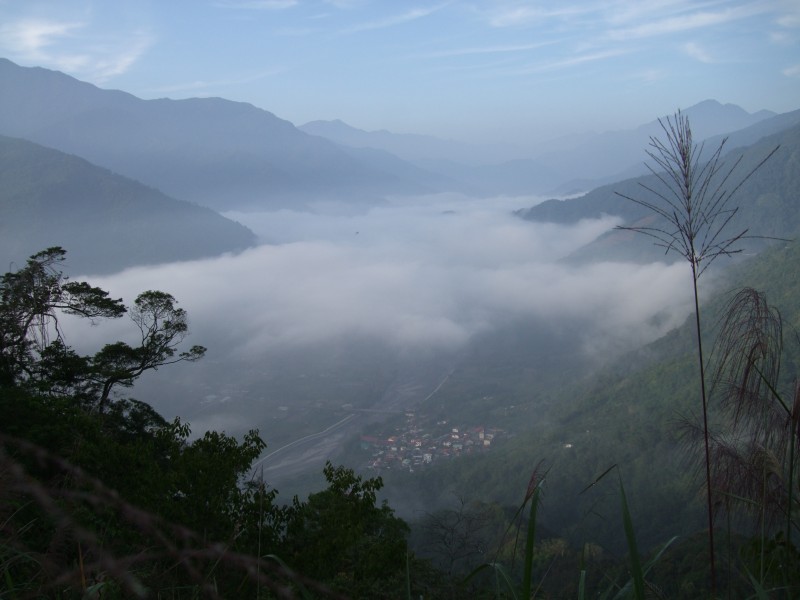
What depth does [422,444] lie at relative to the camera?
40906mm

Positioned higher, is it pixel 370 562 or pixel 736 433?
pixel 736 433

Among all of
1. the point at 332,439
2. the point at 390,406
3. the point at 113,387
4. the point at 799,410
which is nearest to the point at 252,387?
the point at 390,406

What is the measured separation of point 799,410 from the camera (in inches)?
80.1

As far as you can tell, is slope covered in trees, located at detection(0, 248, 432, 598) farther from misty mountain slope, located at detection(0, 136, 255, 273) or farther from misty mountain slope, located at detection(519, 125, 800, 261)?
misty mountain slope, located at detection(0, 136, 255, 273)

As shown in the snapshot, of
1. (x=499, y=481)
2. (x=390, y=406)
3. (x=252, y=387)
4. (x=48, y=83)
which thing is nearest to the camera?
(x=499, y=481)

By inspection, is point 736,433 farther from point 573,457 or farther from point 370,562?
point 573,457

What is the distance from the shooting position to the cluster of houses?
3722 cm

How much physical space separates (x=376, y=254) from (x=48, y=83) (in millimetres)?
120235

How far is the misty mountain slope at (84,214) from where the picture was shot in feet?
299

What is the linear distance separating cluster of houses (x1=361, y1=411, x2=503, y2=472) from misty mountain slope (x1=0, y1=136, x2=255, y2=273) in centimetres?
6384

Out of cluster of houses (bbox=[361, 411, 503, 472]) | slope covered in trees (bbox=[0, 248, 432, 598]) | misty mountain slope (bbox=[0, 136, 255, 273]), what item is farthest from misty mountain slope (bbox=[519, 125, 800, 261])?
misty mountain slope (bbox=[0, 136, 255, 273])

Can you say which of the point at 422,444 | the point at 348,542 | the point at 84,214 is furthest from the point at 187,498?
the point at 84,214

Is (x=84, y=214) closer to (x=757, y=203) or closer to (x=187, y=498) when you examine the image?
(x=757, y=203)

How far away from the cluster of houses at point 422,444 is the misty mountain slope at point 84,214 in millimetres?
63839
